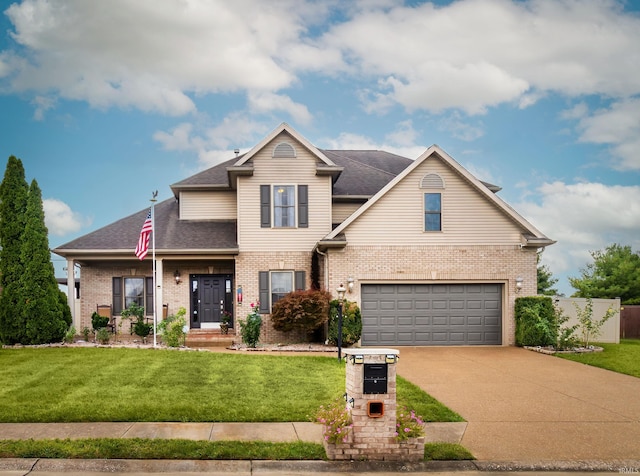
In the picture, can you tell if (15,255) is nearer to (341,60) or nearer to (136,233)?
(136,233)

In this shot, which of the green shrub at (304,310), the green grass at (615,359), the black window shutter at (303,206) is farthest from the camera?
the black window shutter at (303,206)

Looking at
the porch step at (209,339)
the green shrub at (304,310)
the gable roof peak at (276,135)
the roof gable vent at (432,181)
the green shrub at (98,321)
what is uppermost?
the gable roof peak at (276,135)

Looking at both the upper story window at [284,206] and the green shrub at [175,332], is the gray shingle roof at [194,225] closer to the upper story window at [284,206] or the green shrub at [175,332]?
the upper story window at [284,206]

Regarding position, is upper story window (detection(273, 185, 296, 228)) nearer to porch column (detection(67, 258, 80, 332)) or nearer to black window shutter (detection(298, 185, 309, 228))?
black window shutter (detection(298, 185, 309, 228))

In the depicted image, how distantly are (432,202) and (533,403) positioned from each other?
388 inches

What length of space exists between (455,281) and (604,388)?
7568mm

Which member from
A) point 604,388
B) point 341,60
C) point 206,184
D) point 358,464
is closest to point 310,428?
point 358,464

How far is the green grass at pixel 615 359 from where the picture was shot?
1549 centimetres

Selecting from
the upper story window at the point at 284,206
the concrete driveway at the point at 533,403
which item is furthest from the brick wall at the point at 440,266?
the concrete driveway at the point at 533,403

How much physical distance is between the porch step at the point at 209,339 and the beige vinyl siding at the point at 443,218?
524 cm

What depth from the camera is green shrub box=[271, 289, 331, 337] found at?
61.9 feet

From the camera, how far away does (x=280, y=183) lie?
69.3ft

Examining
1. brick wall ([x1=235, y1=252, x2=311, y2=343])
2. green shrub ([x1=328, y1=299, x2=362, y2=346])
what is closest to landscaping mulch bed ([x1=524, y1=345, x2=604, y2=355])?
green shrub ([x1=328, y1=299, x2=362, y2=346])

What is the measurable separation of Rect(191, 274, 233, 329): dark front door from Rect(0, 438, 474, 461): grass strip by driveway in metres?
14.5
